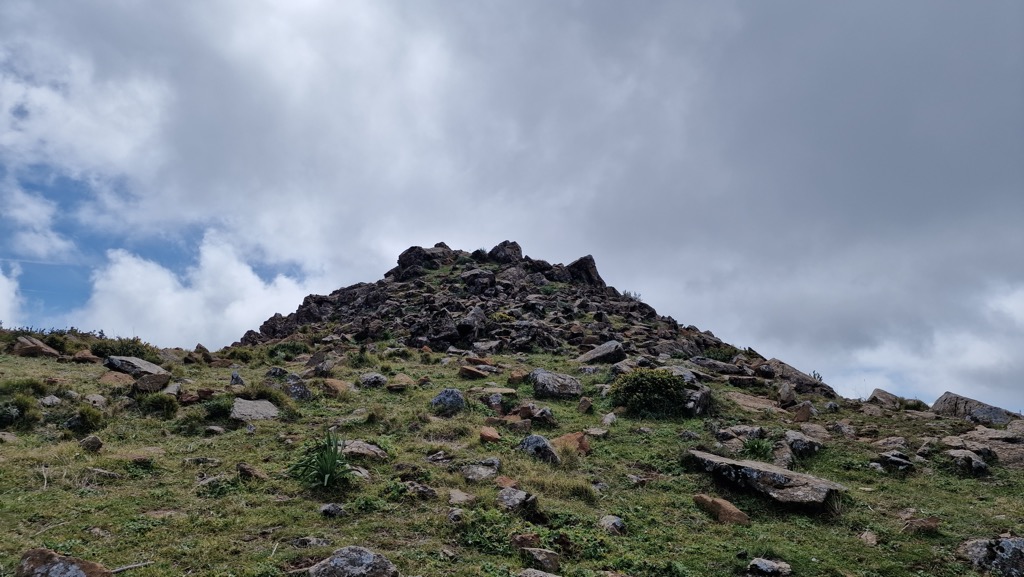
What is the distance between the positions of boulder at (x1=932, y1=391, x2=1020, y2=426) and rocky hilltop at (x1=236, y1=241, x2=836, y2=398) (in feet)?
11.8

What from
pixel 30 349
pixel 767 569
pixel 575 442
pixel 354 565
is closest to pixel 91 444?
pixel 354 565

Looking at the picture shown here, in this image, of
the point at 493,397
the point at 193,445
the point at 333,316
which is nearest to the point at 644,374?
the point at 493,397

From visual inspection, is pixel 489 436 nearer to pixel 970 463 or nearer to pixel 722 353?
pixel 970 463

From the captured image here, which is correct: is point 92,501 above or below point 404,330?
below

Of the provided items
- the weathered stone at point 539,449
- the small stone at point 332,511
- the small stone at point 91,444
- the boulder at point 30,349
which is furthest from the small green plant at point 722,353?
the boulder at point 30,349

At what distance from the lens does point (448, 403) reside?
16094 mm

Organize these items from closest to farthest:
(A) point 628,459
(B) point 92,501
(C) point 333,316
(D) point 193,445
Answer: (B) point 92,501 → (D) point 193,445 → (A) point 628,459 → (C) point 333,316

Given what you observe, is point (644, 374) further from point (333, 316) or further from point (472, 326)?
point (333, 316)

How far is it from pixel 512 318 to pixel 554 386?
1522 cm

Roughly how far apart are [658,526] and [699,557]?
1.27 meters

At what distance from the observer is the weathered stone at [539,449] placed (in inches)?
484

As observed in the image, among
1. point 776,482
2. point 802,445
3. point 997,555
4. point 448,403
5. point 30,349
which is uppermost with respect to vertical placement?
point 30,349

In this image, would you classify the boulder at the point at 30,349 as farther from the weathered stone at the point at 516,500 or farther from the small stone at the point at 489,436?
the weathered stone at the point at 516,500

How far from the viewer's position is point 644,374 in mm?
17781
